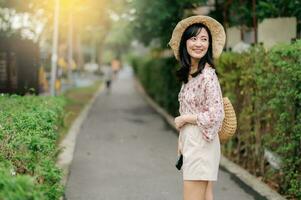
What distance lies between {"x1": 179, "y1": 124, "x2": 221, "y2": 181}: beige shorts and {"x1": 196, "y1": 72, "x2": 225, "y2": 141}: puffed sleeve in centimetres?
8

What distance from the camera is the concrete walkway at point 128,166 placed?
7.60 m

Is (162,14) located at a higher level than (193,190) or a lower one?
higher

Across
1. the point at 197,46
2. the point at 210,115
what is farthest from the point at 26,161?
the point at 197,46

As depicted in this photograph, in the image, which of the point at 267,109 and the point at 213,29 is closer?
the point at 213,29

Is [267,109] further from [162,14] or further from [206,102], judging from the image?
[162,14]

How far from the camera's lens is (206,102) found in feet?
14.9

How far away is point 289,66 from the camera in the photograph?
6.82 metres

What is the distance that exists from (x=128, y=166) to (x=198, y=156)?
5.19 m

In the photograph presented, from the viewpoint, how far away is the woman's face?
4707 mm

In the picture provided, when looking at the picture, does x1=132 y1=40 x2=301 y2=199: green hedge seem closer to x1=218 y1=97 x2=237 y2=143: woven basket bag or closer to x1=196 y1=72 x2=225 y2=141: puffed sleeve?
x1=218 y1=97 x2=237 y2=143: woven basket bag

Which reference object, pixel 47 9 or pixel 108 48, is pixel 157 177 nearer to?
pixel 47 9

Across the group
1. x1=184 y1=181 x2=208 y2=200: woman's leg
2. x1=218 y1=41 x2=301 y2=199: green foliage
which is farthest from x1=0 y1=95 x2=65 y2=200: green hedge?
x1=218 y1=41 x2=301 y2=199: green foliage

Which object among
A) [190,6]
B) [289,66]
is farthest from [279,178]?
[190,6]

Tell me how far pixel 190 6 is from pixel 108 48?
98080mm
